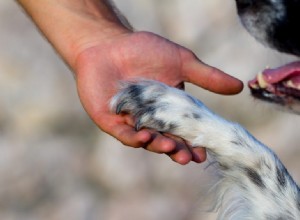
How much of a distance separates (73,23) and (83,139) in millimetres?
2328

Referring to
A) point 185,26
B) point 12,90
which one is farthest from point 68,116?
point 185,26

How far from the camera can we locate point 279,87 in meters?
3.37

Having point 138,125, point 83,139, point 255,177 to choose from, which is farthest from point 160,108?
point 83,139

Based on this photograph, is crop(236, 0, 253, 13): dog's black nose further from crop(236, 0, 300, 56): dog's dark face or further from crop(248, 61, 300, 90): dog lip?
crop(248, 61, 300, 90): dog lip

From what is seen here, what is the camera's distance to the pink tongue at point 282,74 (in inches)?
132

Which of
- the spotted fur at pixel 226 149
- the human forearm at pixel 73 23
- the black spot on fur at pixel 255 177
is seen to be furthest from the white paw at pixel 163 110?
the human forearm at pixel 73 23

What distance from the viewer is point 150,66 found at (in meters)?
3.28

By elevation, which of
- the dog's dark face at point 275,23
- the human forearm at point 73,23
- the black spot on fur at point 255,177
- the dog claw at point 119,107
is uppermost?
the human forearm at point 73,23

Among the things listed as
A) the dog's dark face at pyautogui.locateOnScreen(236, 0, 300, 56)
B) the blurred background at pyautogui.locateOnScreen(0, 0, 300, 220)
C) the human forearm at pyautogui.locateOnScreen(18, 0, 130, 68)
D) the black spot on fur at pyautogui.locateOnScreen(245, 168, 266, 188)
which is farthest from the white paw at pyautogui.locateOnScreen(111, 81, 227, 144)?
the blurred background at pyautogui.locateOnScreen(0, 0, 300, 220)

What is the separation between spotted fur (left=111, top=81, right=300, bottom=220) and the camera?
3143 millimetres

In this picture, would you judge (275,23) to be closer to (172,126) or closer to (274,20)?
(274,20)

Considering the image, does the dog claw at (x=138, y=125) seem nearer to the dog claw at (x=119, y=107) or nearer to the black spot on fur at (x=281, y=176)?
the dog claw at (x=119, y=107)

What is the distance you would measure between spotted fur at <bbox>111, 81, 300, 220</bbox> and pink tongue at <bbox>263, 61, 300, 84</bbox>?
0.23 metres

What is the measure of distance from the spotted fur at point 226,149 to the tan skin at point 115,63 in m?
0.05
